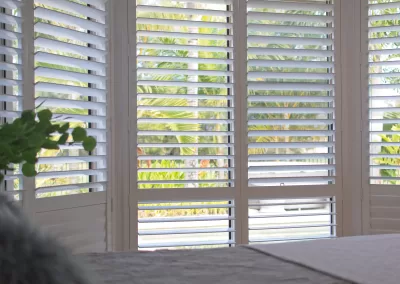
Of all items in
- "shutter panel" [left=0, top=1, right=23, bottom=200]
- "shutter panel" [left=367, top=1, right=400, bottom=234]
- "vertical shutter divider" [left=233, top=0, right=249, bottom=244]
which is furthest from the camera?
"shutter panel" [left=367, top=1, right=400, bottom=234]

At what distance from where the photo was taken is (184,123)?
284 cm

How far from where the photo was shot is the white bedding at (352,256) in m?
1.22

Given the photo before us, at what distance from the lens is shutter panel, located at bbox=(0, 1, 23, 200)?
2.10 meters

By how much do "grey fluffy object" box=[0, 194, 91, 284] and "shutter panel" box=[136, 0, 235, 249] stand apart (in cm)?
210

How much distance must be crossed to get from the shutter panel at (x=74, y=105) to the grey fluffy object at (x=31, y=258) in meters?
1.66

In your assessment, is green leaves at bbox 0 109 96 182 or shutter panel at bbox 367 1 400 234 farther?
shutter panel at bbox 367 1 400 234

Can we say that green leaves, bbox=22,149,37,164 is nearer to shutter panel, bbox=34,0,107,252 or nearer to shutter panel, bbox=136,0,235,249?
shutter panel, bbox=34,0,107,252

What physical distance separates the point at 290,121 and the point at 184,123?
1.97ft

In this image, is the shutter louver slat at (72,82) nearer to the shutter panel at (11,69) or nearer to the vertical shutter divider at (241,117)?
Result: the shutter panel at (11,69)

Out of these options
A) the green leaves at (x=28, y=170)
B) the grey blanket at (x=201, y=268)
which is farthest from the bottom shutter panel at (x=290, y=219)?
the green leaves at (x=28, y=170)

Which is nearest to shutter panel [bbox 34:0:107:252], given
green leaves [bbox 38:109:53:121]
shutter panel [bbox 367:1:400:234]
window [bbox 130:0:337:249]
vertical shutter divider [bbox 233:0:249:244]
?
window [bbox 130:0:337:249]

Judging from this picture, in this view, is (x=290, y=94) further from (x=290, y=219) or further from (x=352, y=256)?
(x=352, y=256)

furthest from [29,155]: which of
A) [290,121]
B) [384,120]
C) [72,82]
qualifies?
[384,120]

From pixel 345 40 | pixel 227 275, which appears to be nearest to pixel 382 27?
pixel 345 40
